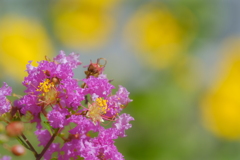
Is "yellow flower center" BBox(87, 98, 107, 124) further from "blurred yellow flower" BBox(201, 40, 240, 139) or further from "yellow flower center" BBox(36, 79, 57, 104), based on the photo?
"blurred yellow flower" BBox(201, 40, 240, 139)

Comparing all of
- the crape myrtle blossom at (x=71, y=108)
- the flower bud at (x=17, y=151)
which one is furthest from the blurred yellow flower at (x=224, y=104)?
the flower bud at (x=17, y=151)

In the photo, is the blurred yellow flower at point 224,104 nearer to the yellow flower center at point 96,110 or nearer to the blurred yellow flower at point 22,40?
the blurred yellow flower at point 22,40

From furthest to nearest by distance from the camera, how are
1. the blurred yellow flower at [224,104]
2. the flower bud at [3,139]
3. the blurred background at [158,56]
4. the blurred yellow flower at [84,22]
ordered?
the blurred yellow flower at [84,22] → the blurred yellow flower at [224,104] → the blurred background at [158,56] → the flower bud at [3,139]

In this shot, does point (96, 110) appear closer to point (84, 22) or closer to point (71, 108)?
point (71, 108)

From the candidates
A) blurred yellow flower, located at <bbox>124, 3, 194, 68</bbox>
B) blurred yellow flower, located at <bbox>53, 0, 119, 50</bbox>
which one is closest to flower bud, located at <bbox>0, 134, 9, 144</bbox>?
blurred yellow flower, located at <bbox>124, 3, 194, 68</bbox>

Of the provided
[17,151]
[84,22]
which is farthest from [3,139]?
[84,22]
